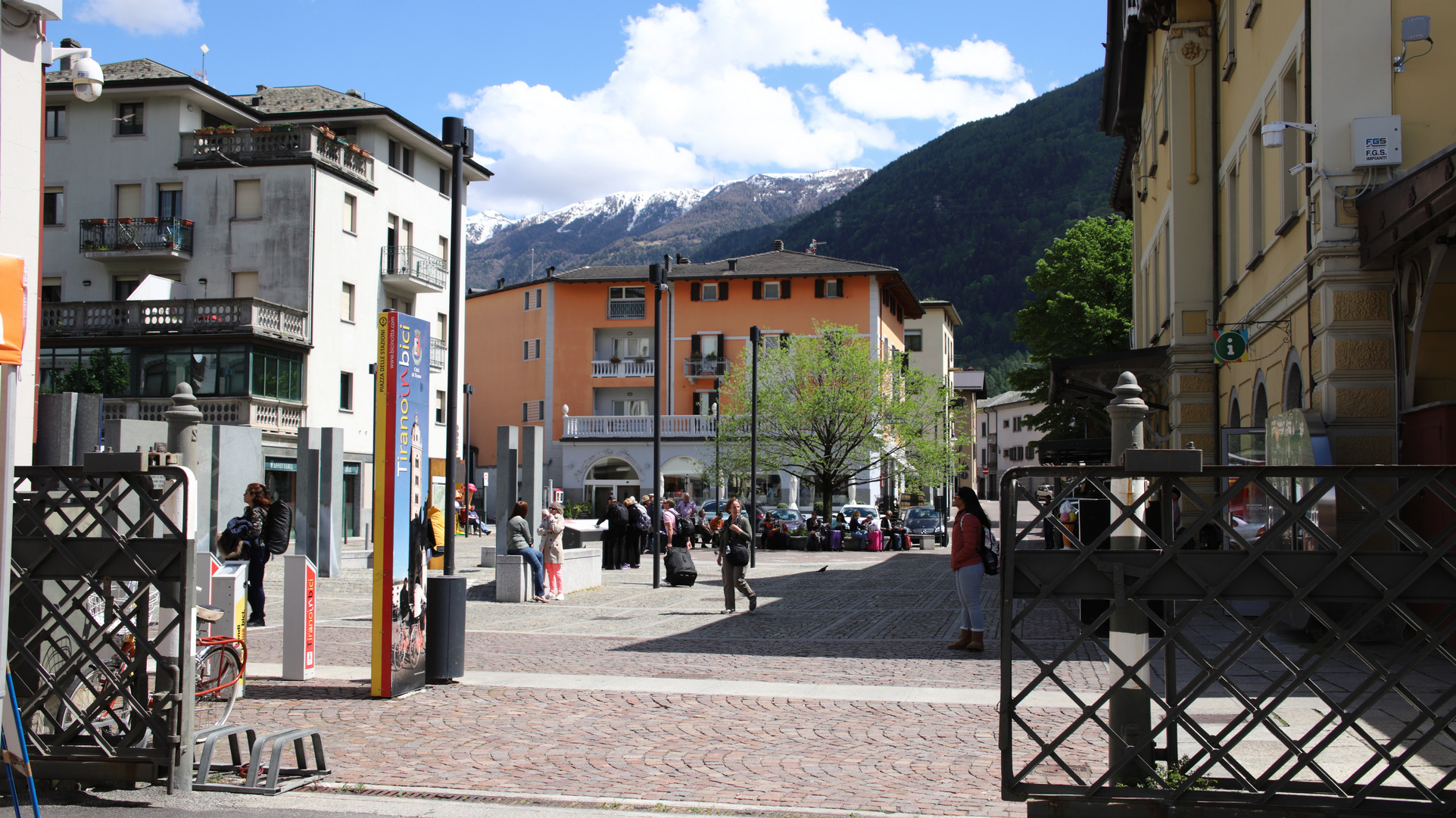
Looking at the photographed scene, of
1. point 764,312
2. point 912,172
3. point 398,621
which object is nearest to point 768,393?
point 764,312

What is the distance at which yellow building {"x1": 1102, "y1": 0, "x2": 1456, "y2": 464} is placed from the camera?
1208 cm

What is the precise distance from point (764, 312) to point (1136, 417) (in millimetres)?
58494

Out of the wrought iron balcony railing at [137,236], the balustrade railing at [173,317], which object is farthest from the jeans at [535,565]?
the wrought iron balcony railing at [137,236]

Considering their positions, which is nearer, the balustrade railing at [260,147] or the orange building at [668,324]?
the balustrade railing at [260,147]

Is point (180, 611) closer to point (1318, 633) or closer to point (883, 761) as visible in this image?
point (883, 761)

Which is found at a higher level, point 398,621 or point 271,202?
point 271,202

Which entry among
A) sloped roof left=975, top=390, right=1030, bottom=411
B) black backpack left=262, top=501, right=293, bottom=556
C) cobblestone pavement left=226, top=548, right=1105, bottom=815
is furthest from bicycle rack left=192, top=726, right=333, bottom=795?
sloped roof left=975, top=390, right=1030, bottom=411

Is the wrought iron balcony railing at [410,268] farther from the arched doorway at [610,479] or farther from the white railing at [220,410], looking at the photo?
the arched doorway at [610,479]

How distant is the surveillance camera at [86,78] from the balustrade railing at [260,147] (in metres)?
33.5

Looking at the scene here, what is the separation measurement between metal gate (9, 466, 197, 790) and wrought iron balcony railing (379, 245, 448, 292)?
4207 centimetres

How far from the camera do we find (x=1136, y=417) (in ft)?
19.9

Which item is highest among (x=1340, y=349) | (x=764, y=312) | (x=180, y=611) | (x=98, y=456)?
(x=764, y=312)

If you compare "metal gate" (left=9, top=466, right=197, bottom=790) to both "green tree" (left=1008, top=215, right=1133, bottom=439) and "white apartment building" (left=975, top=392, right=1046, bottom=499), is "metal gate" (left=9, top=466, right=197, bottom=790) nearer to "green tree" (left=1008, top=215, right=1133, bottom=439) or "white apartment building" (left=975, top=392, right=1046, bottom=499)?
"green tree" (left=1008, top=215, right=1133, bottom=439)

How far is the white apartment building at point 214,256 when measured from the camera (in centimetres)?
4066
